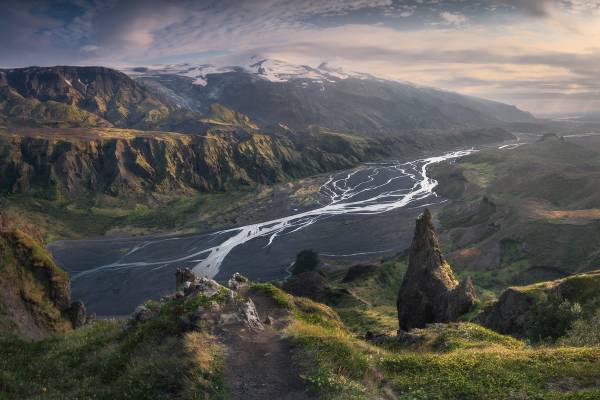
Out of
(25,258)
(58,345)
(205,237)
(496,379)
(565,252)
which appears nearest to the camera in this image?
(496,379)

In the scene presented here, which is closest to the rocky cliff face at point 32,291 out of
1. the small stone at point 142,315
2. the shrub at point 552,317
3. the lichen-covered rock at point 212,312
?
the small stone at point 142,315

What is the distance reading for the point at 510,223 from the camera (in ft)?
373

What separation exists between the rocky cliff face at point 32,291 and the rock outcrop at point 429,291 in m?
44.1

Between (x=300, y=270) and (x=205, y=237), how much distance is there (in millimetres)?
61393

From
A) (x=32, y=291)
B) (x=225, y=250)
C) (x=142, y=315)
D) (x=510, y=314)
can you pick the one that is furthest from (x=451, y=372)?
(x=225, y=250)

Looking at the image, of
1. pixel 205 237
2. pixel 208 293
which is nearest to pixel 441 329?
pixel 208 293

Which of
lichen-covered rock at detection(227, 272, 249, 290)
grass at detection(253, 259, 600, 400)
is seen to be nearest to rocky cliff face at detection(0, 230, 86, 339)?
lichen-covered rock at detection(227, 272, 249, 290)

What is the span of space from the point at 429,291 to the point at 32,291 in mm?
53149

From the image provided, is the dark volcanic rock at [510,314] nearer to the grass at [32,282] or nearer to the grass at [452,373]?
the grass at [452,373]

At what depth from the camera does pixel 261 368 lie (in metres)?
17.7

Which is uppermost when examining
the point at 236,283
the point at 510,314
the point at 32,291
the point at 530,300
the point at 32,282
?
the point at 236,283

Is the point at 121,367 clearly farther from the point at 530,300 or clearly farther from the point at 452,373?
the point at 530,300

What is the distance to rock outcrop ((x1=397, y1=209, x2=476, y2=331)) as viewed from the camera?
137 ft

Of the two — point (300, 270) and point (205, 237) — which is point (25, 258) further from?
point (205, 237)
